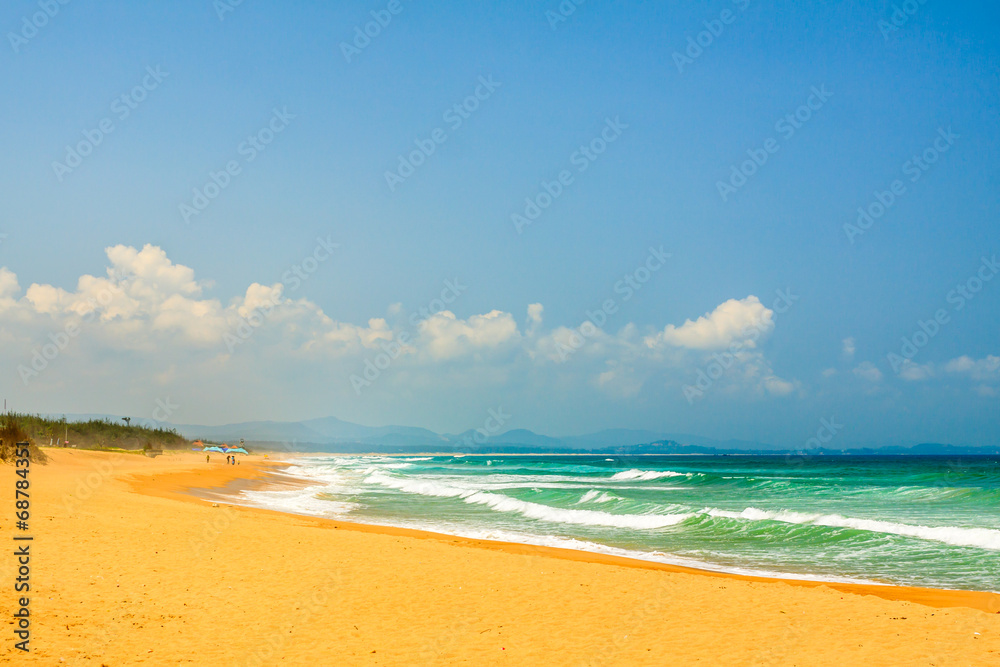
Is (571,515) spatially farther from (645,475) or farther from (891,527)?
(645,475)

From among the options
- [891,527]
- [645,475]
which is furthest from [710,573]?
[645,475]

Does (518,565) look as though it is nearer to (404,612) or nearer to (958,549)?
(404,612)

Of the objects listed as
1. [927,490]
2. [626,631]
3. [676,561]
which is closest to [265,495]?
[676,561]

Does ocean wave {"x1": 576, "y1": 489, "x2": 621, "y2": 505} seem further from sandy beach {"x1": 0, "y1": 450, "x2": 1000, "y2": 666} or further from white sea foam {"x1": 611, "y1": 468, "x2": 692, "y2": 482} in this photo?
white sea foam {"x1": 611, "y1": 468, "x2": 692, "y2": 482}

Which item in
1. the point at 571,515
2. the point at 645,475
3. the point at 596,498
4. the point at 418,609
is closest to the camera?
the point at 418,609

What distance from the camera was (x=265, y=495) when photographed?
2912cm

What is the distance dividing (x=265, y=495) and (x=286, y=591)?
21.5 m

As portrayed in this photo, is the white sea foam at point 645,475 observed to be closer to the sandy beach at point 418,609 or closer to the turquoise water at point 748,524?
the turquoise water at point 748,524

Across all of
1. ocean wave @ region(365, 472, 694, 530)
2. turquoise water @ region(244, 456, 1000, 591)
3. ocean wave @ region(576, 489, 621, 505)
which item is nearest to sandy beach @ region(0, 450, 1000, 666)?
turquoise water @ region(244, 456, 1000, 591)

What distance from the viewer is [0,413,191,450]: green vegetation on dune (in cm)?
5072

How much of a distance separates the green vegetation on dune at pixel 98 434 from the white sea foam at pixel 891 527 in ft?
160

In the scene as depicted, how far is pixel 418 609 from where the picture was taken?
8.93 meters

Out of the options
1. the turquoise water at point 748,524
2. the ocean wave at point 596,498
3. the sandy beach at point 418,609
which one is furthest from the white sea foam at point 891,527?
the sandy beach at point 418,609

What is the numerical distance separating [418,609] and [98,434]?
74.8 metres
